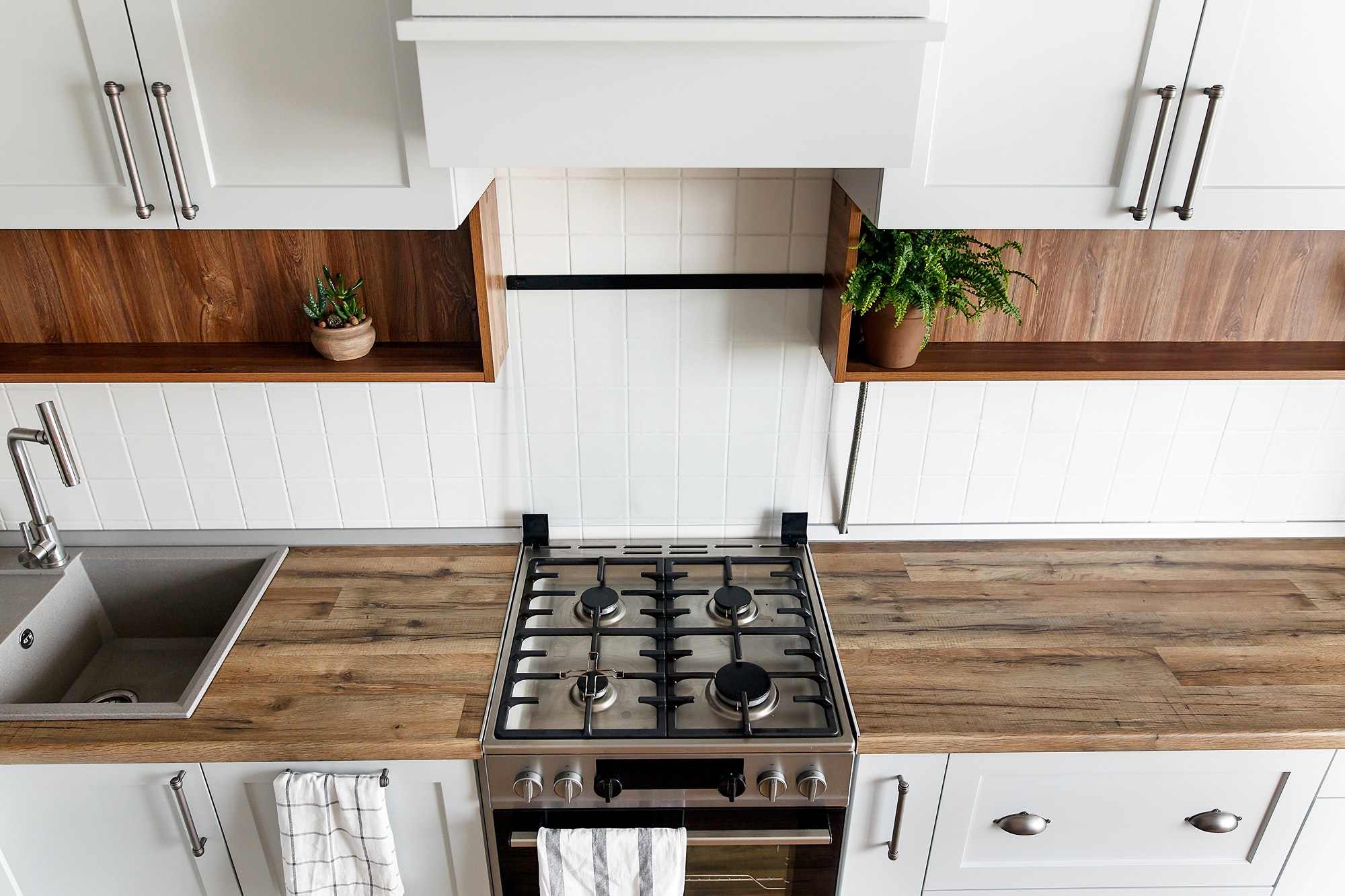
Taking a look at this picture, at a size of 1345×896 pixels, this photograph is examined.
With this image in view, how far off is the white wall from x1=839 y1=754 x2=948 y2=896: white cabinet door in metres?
0.64

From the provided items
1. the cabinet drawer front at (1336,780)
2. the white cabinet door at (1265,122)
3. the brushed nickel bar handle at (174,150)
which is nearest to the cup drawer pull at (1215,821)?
the cabinet drawer front at (1336,780)

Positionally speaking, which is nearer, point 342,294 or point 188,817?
point 188,817

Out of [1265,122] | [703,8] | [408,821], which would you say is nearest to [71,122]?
[703,8]

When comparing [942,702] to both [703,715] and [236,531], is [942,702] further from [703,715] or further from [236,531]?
[236,531]

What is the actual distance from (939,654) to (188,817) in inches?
53.9

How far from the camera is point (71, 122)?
136cm

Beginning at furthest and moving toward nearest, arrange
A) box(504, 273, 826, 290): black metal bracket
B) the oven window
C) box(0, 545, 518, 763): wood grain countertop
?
box(504, 273, 826, 290): black metal bracket → the oven window → box(0, 545, 518, 763): wood grain countertop

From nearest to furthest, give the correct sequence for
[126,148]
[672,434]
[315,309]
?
[126,148] → [315,309] → [672,434]

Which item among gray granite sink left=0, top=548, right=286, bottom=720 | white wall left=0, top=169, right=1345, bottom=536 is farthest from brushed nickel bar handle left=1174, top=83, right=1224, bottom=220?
gray granite sink left=0, top=548, right=286, bottom=720

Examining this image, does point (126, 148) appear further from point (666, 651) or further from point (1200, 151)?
point (1200, 151)

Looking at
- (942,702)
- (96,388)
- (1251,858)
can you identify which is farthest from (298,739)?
(1251,858)

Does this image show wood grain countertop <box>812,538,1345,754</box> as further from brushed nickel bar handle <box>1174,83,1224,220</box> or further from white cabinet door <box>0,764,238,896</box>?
white cabinet door <box>0,764,238,896</box>

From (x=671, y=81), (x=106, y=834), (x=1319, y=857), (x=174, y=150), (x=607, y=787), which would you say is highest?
(x=671, y=81)

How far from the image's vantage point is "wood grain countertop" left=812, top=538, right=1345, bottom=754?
61.1 inches
